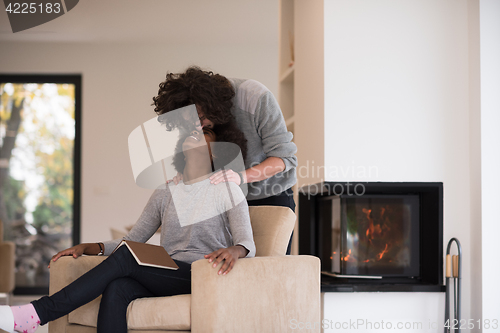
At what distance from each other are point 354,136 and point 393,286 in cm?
87

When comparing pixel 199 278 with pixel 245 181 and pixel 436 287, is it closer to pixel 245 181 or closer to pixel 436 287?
pixel 245 181

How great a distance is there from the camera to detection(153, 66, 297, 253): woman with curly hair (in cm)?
193

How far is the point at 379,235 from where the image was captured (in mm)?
2887

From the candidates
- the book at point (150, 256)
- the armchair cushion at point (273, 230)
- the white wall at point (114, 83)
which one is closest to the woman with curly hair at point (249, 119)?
the armchair cushion at point (273, 230)

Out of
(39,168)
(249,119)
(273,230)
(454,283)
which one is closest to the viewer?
(273,230)

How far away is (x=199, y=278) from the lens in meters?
1.58

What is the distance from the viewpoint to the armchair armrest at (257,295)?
5.15 feet

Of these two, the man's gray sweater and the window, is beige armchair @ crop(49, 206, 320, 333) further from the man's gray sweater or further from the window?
the window

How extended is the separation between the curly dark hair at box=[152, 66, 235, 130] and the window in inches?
154

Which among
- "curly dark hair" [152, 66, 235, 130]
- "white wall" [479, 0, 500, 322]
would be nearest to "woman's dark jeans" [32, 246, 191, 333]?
"curly dark hair" [152, 66, 235, 130]

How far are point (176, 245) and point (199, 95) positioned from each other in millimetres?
596

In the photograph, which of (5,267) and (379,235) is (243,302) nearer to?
(379,235)

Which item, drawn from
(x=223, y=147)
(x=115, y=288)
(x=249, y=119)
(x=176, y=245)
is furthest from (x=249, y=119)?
(x=115, y=288)

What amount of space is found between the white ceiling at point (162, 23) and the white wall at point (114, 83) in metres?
0.14
